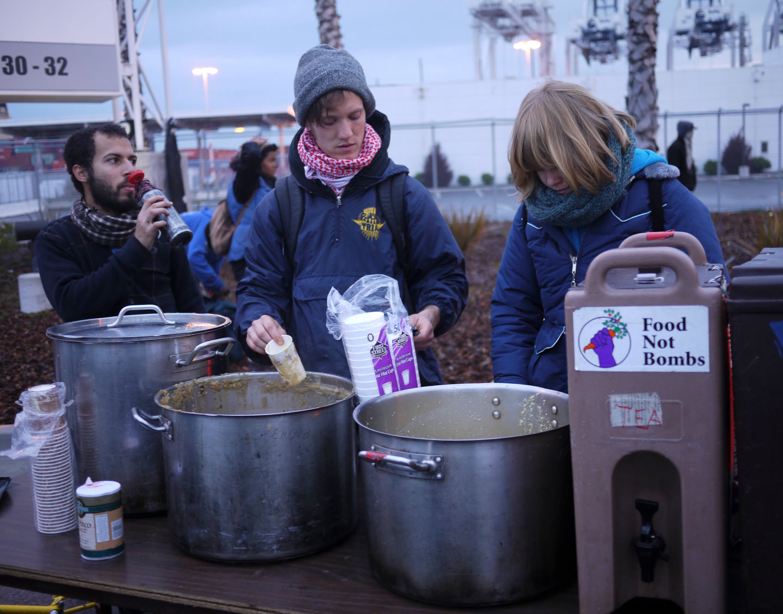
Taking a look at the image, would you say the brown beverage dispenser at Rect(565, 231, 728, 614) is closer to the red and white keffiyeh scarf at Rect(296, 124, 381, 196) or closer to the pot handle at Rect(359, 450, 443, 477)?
the pot handle at Rect(359, 450, 443, 477)

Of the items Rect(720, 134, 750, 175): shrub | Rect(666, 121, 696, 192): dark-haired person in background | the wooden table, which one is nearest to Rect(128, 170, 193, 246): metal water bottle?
the wooden table

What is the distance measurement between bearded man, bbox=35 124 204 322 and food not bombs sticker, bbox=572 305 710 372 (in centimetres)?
186

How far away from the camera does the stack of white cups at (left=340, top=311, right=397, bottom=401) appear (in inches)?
77.4

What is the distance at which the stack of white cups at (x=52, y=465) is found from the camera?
6.55ft

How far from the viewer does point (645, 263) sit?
1.35 meters

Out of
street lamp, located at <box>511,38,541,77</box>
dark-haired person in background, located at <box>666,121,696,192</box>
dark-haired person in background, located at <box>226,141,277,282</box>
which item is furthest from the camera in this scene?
street lamp, located at <box>511,38,541,77</box>

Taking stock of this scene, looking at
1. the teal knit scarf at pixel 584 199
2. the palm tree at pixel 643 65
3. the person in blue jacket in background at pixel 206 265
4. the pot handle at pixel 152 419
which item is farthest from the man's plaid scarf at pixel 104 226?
the palm tree at pixel 643 65

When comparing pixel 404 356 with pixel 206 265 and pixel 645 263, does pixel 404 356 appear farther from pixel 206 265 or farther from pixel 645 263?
pixel 206 265

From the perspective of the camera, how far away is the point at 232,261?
612 centimetres

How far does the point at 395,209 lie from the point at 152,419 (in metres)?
1.04

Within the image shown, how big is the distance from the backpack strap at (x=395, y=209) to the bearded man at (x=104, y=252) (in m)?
0.83

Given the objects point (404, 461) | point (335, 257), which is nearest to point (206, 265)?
point (335, 257)

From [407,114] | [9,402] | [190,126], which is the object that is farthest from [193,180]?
[407,114]

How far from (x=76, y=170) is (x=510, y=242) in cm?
189
